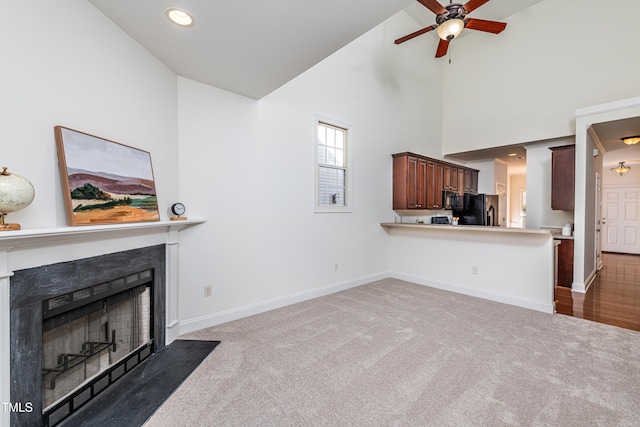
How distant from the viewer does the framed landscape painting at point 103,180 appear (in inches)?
63.2

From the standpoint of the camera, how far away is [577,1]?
4695mm

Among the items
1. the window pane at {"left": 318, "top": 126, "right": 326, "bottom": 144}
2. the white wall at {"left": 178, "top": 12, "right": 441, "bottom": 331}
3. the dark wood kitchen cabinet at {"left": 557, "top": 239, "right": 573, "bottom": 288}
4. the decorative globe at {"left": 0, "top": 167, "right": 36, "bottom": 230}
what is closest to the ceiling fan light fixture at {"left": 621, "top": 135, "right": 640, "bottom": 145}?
the dark wood kitchen cabinet at {"left": 557, "top": 239, "right": 573, "bottom": 288}

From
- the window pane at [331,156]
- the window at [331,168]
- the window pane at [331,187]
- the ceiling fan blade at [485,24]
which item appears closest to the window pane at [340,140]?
the window at [331,168]

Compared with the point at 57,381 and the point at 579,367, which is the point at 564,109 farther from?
the point at 57,381

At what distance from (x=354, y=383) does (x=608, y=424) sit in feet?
4.87

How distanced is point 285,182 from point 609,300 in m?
4.77

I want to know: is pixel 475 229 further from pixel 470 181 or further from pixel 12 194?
pixel 12 194

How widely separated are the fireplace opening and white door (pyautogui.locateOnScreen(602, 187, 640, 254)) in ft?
38.6

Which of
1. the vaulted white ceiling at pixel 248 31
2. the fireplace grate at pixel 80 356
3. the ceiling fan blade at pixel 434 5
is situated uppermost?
the ceiling fan blade at pixel 434 5

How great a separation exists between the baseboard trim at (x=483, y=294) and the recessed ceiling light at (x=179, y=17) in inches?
176

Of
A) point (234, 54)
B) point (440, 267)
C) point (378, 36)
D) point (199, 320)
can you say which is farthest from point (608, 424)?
point (378, 36)

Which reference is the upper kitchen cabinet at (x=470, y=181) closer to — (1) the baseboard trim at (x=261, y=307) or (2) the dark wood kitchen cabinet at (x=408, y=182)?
(2) the dark wood kitchen cabinet at (x=408, y=182)

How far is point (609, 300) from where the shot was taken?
3746 millimetres

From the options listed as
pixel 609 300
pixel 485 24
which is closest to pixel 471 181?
pixel 609 300
